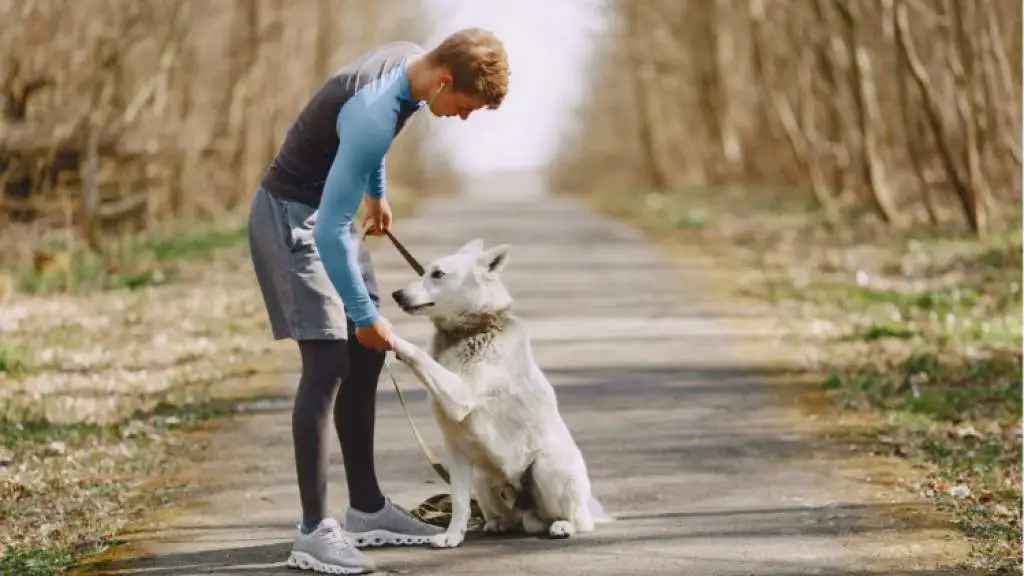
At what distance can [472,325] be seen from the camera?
6895mm

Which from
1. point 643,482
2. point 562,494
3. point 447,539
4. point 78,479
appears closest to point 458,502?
point 447,539

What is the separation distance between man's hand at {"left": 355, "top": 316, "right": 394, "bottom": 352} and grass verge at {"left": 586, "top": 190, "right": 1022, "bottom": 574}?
2499 mm

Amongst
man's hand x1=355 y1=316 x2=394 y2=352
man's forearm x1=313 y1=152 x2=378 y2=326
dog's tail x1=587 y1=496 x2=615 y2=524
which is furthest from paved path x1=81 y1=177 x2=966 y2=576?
man's forearm x1=313 y1=152 x2=378 y2=326

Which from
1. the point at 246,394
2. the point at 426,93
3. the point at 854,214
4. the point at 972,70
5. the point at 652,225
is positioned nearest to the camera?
the point at 426,93

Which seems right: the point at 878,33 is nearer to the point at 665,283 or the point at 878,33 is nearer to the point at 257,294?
the point at 665,283

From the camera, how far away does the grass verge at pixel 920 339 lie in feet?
27.6

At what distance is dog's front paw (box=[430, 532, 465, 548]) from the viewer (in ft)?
23.0

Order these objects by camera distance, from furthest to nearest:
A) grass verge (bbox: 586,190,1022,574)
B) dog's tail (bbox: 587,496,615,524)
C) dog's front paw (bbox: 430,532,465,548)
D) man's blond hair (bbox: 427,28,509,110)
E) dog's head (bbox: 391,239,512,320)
Answer: grass verge (bbox: 586,190,1022,574) → dog's tail (bbox: 587,496,615,524) → dog's front paw (bbox: 430,532,465,548) → dog's head (bbox: 391,239,512,320) → man's blond hair (bbox: 427,28,509,110)

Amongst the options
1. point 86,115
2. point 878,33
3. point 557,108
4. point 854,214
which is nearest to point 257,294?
point 86,115

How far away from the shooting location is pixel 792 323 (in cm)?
1486

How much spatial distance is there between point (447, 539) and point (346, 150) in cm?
179

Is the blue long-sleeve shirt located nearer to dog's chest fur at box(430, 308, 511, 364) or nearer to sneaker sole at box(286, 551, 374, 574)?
dog's chest fur at box(430, 308, 511, 364)

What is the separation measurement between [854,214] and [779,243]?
12.5 feet

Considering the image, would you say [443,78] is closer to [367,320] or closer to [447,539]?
[367,320]
